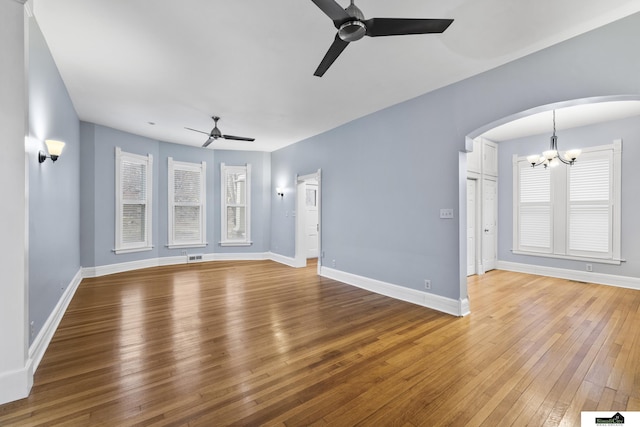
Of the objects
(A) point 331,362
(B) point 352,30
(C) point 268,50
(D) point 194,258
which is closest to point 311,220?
(D) point 194,258

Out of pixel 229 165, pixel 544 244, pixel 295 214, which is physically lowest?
pixel 544 244

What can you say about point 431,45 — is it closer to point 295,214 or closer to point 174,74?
point 174,74

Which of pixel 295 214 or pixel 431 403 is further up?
pixel 295 214

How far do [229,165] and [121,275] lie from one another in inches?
139

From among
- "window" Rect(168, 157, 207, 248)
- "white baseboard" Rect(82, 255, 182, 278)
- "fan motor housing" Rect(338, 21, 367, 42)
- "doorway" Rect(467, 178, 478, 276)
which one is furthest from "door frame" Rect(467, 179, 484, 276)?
"white baseboard" Rect(82, 255, 182, 278)

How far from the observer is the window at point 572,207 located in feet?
16.4

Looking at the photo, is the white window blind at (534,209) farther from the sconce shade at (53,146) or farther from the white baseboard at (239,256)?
the sconce shade at (53,146)

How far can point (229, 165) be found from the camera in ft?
24.7

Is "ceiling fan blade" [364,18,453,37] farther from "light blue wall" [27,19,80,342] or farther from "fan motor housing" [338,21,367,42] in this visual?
"light blue wall" [27,19,80,342]

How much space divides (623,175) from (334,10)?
609cm

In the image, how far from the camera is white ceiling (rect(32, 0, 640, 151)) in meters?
2.27

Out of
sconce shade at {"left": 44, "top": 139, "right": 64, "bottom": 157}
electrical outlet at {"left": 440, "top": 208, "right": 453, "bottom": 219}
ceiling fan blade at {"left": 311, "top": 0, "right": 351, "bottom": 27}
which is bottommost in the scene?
electrical outlet at {"left": 440, "top": 208, "right": 453, "bottom": 219}

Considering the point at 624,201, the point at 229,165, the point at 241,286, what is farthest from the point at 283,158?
the point at 624,201

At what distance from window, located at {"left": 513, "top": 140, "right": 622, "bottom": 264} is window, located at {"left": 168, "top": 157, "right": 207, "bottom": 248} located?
24.6ft
